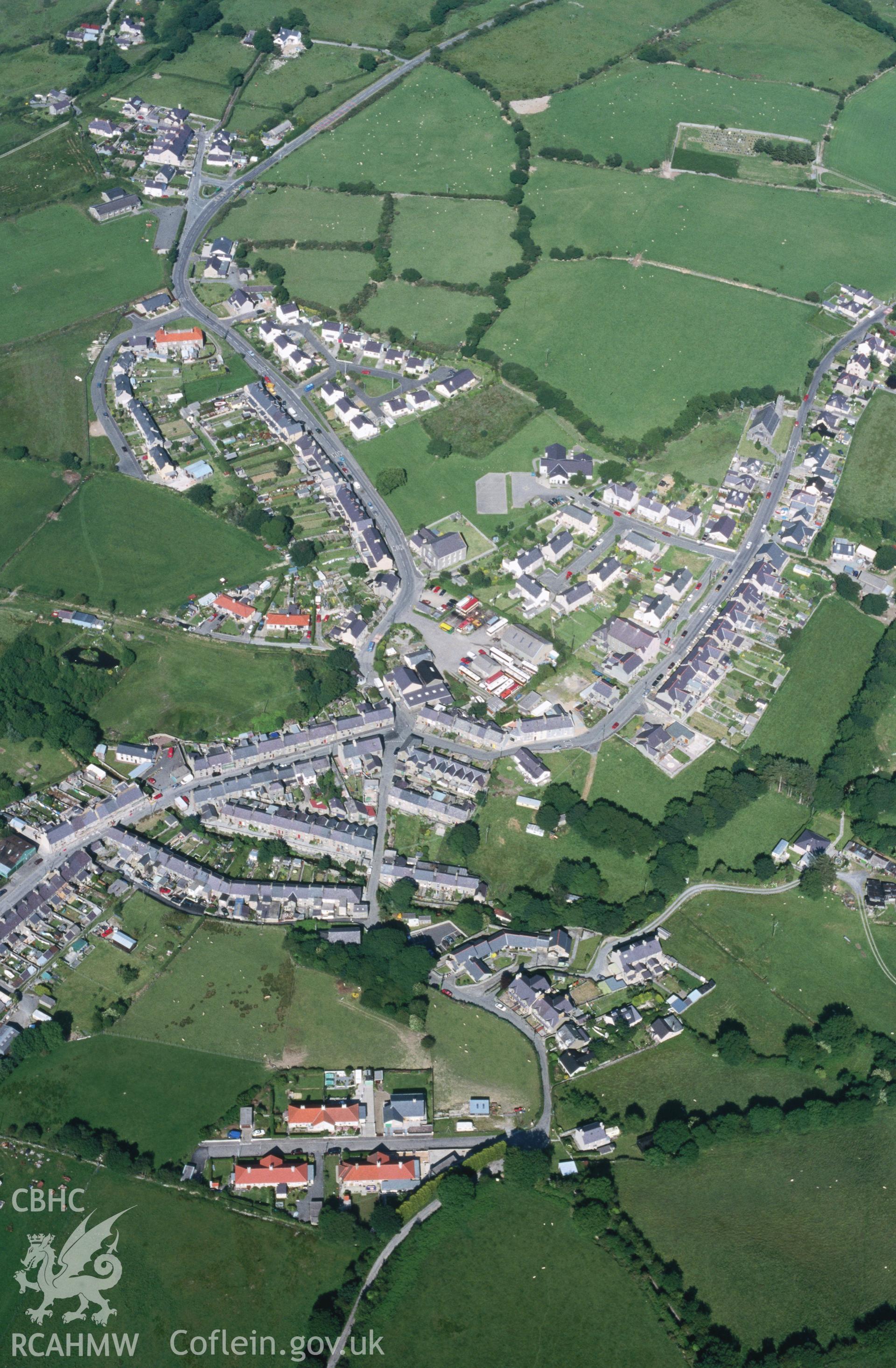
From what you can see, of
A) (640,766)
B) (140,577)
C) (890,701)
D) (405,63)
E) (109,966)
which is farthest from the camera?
(405,63)

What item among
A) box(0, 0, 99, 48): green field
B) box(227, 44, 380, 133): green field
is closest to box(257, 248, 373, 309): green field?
box(227, 44, 380, 133): green field

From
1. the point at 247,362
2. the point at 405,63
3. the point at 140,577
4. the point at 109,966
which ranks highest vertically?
the point at 405,63

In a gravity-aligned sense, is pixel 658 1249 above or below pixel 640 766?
below

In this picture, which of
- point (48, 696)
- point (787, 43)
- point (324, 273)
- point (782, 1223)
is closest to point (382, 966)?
point (782, 1223)

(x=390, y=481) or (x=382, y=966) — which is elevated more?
(x=390, y=481)

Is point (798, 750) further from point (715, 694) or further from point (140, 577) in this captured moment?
point (140, 577)

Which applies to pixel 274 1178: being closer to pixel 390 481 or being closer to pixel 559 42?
pixel 390 481

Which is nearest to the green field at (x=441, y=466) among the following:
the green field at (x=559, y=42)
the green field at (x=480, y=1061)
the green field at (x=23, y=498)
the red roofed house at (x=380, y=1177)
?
the green field at (x=23, y=498)

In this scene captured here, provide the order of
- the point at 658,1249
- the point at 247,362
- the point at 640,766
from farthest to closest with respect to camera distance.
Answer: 1. the point at 247,362
2. the point at 640,766
3. the point at 658,1249

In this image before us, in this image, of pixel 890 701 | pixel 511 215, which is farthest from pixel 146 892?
pixel 511 215
